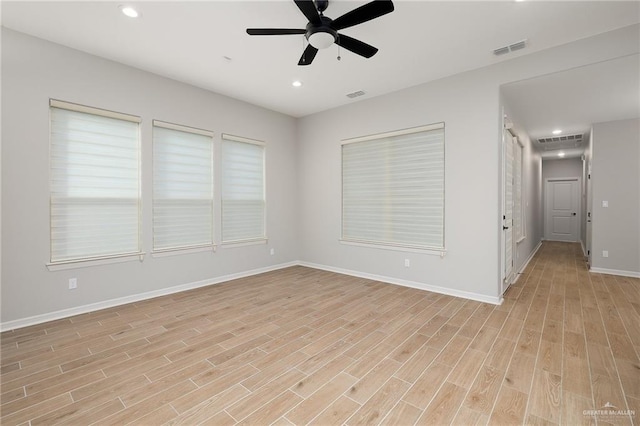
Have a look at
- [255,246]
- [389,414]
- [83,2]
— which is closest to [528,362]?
[389,414]

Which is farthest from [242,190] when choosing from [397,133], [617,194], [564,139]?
[564,139]

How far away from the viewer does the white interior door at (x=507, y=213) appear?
4012mm

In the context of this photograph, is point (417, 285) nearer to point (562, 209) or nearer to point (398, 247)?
point (398, 247)

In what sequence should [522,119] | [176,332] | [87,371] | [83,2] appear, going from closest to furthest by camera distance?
[87,371] → [83,2] → [176,332] → [522,119]

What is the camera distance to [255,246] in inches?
213

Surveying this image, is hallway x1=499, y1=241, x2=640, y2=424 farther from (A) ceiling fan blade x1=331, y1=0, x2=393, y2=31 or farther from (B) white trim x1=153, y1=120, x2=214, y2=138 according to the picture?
(B) white trim x1=153, y1=120, x2=214, y2=138

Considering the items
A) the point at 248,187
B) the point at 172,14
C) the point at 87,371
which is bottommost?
the point at 87,371

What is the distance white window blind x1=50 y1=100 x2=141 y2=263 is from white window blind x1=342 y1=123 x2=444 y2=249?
11.3 feet

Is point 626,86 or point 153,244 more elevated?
point 626,86

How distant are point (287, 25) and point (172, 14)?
1118mm

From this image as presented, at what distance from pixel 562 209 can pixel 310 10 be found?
434 inches

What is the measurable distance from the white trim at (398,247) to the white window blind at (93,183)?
3.45 metres

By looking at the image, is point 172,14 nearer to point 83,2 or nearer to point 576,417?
point 83,2

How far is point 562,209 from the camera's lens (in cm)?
947
